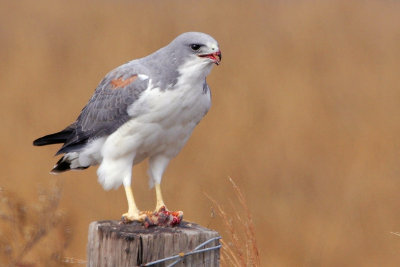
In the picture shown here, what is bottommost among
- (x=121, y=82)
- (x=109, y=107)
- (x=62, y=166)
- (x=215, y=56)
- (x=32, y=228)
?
(x=32, y=228)

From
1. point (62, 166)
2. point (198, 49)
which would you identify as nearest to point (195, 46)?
point (198, 49)

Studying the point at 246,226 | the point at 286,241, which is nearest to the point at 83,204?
the point at 286,241

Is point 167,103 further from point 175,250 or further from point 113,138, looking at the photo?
point 175,250

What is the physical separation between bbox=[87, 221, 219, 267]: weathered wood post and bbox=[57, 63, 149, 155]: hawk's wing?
711mm

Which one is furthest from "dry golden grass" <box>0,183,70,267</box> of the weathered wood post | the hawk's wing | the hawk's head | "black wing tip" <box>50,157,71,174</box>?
the hawk's head

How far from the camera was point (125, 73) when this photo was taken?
160 inches

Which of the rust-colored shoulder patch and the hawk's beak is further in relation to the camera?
the rust-colored shoulder patch

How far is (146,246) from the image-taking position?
3.39 meters

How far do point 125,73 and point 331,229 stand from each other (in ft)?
8.83

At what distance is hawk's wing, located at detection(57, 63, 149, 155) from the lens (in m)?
4.00

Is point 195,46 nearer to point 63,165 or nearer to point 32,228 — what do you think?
point 63,165

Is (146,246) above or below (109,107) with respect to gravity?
below

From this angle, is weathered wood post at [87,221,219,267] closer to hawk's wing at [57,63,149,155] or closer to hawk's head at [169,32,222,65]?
hawk's wing at [57,63,149,155]

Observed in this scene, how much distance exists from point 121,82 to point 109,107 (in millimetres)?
157
